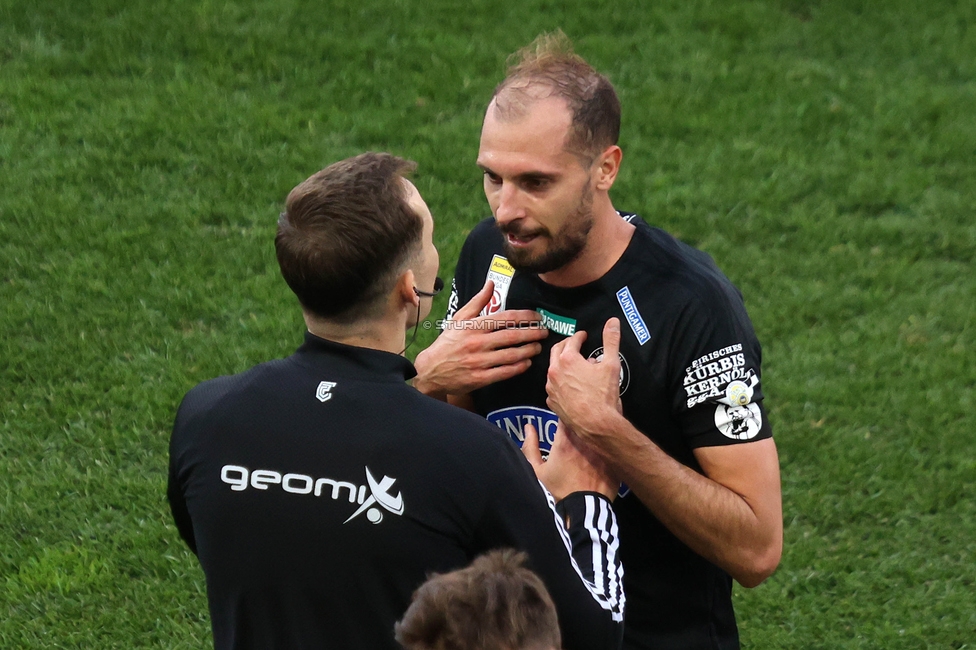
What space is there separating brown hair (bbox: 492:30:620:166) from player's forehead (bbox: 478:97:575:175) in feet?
0.05

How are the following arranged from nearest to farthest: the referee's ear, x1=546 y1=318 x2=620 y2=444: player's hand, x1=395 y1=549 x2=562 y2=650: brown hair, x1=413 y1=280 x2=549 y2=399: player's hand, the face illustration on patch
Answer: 1. x1=395 y1=549 x2=562 y2=650: brown hair
2. the referee's ear
3. x1=546 y1=318 x2=620 y2=444: player's hand
4. the face illustration on patch
5. x1=413 y1=280 x2=549 y2=399: player's hand

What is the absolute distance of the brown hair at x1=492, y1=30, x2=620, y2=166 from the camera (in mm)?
3664

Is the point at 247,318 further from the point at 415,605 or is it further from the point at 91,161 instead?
the point at 415,605

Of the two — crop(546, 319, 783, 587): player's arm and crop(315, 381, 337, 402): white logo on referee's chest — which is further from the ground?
crop(315, 381, 337, 402): white logo on referee's chest

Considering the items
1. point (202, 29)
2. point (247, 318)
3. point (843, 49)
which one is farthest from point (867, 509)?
point (202, 29)

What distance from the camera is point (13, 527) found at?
19.4ft

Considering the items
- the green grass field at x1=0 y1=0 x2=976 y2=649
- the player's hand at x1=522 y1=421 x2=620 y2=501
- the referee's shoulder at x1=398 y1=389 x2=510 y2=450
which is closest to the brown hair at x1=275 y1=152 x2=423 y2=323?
the referee's shoulder at x1=398 y1=389 x2=510 y2=450

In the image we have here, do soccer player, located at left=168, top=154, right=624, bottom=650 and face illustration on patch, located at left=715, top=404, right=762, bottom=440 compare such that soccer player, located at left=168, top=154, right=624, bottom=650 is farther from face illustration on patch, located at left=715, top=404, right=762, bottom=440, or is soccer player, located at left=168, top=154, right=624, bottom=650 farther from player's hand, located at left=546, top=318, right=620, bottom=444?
face illustration on patch, located at left=715, top=404, right=762, bottom=440

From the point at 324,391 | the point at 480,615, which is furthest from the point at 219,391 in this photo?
the point at 480,615

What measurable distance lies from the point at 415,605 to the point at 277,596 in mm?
545

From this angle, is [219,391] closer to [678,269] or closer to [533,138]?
[533,138]

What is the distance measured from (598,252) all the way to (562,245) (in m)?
0.14

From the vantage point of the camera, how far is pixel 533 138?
3.63 meters

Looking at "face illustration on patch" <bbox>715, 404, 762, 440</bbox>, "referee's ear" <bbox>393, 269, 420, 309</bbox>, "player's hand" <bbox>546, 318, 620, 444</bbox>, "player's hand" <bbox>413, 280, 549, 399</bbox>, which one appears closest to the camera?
"referee's ear" <bbox>393, 269, 420, 309</bbox>
